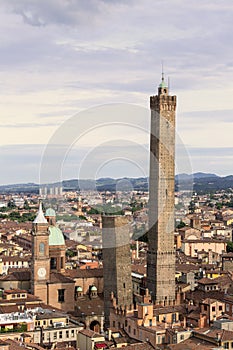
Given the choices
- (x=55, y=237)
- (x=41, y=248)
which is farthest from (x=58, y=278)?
(x=55, y=237)

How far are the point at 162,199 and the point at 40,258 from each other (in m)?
5.50

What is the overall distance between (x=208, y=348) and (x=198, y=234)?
131 feet

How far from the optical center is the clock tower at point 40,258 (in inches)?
1262

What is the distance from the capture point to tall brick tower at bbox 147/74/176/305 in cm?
3225

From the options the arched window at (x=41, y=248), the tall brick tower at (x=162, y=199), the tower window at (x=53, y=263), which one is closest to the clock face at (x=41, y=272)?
the arched window at (x=41, y=248)

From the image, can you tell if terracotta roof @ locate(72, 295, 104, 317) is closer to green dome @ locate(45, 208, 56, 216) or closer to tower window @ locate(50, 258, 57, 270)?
tower window @ locate(50, 258, 57, 270)

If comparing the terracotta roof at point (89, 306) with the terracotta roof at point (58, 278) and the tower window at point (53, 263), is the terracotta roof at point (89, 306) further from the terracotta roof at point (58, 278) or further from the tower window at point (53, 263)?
the tower window at point (53, 263)

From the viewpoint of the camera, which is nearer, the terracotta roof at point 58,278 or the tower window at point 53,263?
the terracotta roof at point 58,278

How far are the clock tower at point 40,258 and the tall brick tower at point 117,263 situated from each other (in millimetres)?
2579

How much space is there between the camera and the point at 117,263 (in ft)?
102

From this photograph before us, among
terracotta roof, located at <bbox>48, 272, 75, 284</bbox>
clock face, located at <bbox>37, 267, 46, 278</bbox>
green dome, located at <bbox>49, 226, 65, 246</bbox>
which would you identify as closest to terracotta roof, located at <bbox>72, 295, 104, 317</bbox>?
terracotta roof, located at <bbox>48, 272, 75, 284</bbox>

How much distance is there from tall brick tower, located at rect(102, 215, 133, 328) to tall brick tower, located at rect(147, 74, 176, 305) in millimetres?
1555

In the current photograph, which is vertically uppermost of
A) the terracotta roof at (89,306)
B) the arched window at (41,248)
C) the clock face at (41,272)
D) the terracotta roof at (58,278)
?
the arched window at (41,248)

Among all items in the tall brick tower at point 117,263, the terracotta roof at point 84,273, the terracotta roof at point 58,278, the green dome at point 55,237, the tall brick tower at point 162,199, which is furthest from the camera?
the terracotta roof at point 84,273
